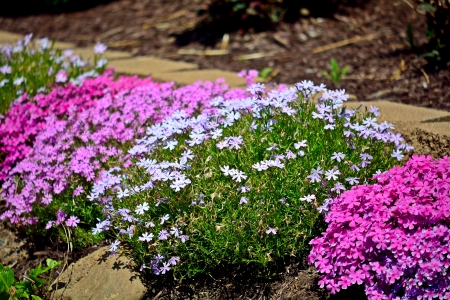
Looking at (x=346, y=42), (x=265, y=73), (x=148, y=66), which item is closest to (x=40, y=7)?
(x=148, y=66)

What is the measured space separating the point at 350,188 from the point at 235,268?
0.81 m

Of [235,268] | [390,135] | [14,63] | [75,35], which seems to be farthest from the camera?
[75,35]

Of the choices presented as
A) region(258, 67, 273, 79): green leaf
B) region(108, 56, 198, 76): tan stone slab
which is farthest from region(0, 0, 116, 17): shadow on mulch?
region(258, 67, 273, 79): green leaf

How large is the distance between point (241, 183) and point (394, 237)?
2.97 ft

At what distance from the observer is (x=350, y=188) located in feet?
10.2

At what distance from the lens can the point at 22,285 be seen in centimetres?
314

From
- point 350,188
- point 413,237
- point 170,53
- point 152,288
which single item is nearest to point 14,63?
point 170,53

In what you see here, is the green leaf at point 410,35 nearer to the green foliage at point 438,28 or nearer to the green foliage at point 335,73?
the green foliage at point 438,28

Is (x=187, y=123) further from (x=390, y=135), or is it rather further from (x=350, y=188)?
(x=390, y=135)

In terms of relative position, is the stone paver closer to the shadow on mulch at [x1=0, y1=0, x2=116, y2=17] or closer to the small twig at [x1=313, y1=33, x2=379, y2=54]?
the small twig at [x1=313, y1=33, x2=379, y2=54]

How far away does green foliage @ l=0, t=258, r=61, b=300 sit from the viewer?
3.07m

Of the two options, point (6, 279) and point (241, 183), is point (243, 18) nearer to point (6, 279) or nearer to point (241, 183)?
point (241, 183)

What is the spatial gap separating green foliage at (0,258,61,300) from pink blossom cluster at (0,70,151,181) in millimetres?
1141

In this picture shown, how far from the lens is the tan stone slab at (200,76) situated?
494 centimetres
